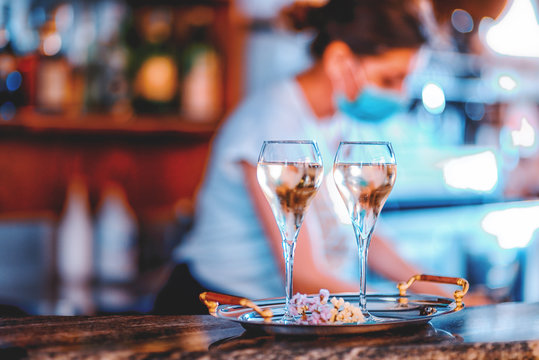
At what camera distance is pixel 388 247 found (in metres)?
1.81

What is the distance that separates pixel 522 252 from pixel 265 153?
9.77 feet

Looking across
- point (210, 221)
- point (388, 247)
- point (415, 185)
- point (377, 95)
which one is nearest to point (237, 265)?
point (210, 221)

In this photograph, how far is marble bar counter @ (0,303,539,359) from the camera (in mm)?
721

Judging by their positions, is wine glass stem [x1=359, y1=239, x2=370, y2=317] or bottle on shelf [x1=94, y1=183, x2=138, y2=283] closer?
wine glass stem [x1=359, y1=239, x2=370, y2=317]

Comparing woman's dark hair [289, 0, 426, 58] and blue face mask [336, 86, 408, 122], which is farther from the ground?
woman's dark hair [289, 0, 426, 58]

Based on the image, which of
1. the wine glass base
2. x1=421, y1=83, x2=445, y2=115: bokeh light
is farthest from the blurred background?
the wine glass base

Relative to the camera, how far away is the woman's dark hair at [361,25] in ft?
5.61

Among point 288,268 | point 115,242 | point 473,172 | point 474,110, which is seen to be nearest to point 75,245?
point 115,242

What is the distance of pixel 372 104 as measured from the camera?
5.98 feet

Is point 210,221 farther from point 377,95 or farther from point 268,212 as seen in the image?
point 377,95

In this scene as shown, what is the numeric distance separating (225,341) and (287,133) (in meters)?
0.86

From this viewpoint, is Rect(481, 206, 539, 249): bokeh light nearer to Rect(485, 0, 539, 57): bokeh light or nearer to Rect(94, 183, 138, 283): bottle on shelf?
Rect(485, 0, 539, 57): bokeh light

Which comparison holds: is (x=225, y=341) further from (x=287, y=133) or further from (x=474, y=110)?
(x=474, y=110)

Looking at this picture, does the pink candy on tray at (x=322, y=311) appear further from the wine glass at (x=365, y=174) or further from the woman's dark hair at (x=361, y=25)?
the woman's dark hair at (x=361, y=25)
